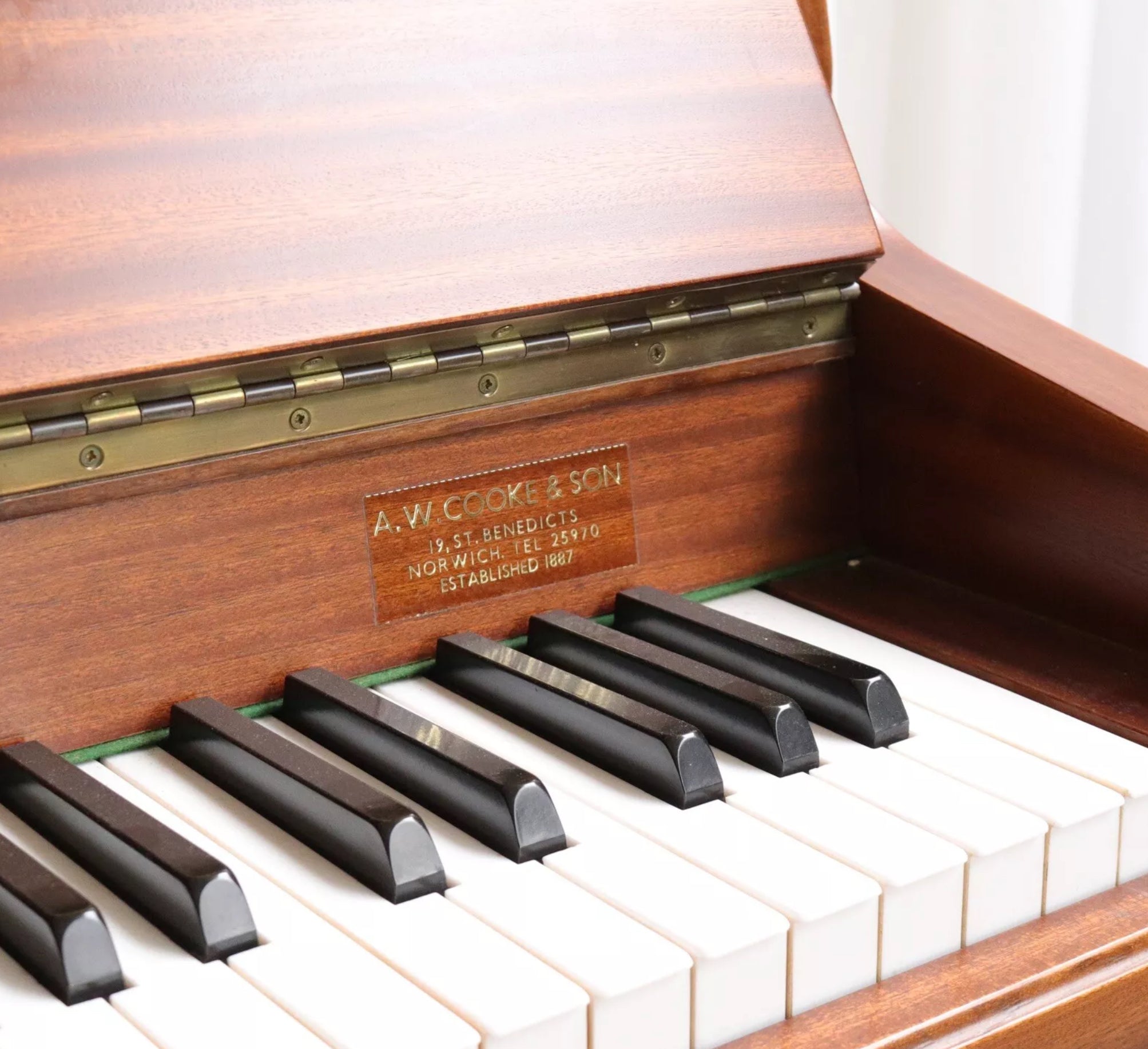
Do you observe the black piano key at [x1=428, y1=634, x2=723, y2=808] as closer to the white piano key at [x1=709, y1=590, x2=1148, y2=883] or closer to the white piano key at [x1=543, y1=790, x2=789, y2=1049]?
the white piano key at [x1=543, y1=790, x2=789, y2=1049]

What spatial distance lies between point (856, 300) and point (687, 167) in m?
0.22

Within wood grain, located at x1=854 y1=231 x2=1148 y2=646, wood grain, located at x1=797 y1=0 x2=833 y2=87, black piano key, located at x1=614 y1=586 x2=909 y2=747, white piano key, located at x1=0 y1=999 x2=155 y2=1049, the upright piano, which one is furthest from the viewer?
wood grain, located at x1=797 y1=0 x2=833 y2=87

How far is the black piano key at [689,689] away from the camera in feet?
3.58

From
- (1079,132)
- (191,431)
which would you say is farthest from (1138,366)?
(1079,132)

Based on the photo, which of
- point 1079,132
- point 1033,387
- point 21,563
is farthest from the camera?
point 1079,132

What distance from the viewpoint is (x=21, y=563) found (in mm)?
1055

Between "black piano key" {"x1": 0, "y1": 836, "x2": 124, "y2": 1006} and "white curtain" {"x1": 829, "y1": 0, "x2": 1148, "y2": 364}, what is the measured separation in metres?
2.02

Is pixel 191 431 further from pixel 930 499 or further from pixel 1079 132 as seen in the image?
pixel 1079 132

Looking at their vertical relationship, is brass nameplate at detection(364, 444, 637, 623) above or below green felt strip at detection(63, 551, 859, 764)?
above

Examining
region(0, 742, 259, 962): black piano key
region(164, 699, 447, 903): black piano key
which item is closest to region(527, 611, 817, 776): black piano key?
region(164, 699, 447, 903): black piano key


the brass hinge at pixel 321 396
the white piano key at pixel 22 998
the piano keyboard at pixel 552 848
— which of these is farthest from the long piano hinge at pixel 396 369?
the white piano key at pixel 22 998

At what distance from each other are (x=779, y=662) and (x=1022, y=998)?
1.05 ft

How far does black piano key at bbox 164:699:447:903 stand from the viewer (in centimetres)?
93

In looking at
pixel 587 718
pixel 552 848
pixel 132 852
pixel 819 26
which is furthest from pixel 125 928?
pixel 819 26
